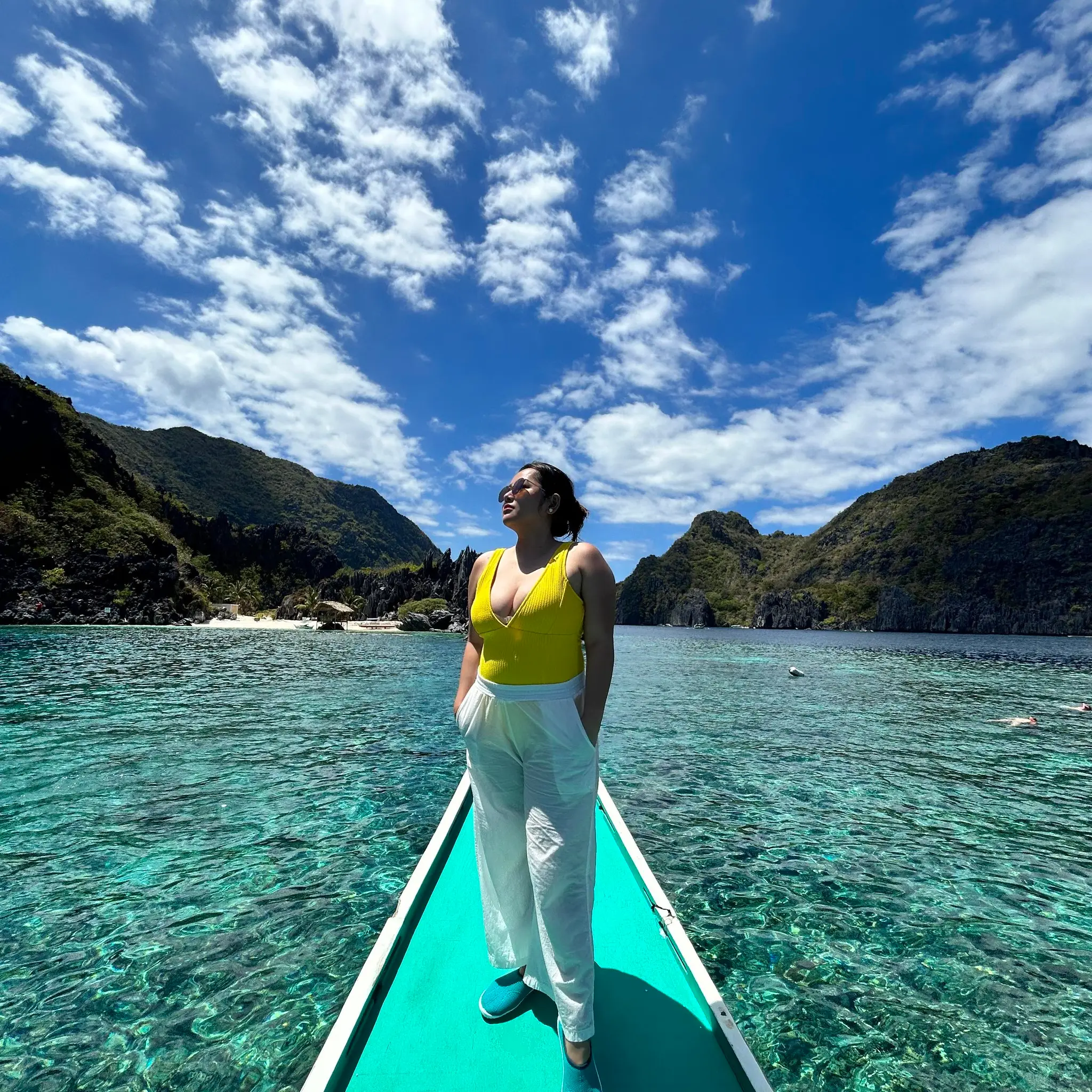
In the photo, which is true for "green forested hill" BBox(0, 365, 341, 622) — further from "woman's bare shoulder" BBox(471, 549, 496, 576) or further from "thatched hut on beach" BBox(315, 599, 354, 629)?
"woman's bare shoulder" BBox(471, 549, 496, 576)

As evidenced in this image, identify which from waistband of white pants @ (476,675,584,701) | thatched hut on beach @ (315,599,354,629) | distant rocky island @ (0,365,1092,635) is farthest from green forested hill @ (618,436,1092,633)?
waistband of white pants @ (476,675,584,701)

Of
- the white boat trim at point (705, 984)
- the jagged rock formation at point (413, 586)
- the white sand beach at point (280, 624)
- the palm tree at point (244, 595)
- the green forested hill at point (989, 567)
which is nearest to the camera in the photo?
the white boat trim at point (705, 984)

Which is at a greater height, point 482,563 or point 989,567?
point 989,567

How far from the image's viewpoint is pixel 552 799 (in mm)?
2617

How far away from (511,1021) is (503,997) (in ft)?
0.39

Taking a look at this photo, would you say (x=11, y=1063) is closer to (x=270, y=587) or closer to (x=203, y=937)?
(x=203, y=937)

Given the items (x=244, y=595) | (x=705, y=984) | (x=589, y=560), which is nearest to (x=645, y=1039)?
(x=705, y=984)

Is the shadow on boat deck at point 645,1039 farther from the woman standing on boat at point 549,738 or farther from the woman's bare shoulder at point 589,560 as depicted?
the woman's bare shoulder at point 589,560

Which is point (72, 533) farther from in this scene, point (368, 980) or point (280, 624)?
point (368, 980)

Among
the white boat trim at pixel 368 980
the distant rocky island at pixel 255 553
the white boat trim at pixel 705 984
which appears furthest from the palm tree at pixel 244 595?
the white boat trim at pixel 705 984

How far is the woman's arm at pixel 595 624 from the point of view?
8.54ft

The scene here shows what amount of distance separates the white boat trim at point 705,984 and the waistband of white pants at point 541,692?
1906 millimetres

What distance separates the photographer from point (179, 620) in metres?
77.0

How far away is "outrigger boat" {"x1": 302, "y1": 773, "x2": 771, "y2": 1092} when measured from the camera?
2.55m
